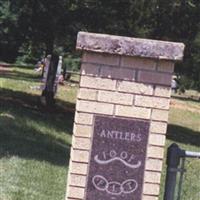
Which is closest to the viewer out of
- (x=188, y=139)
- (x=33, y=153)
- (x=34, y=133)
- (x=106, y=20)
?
(x=33, y=153)

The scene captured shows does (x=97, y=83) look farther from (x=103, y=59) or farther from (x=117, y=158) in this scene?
(x=117, y=158)

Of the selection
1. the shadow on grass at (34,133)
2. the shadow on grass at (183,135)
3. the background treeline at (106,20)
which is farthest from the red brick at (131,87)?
the shadow on grass at (183,135)

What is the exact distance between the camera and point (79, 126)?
14.5 feet

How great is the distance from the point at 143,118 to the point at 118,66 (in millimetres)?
355

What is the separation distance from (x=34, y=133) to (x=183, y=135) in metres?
7.60

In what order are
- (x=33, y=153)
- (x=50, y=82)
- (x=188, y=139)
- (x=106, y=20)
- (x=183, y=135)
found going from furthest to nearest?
(x=50, y=82) < (x=183, y=135) < (x=188, y=139) < (x=106, y=20) < (x=33, y=153)

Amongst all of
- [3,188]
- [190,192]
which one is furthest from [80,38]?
[190,192]

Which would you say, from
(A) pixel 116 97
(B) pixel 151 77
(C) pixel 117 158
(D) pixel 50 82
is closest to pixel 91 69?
(A) pixel 116 97

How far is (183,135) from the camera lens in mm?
20406

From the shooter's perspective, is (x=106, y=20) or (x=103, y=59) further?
(x=106, y=20)

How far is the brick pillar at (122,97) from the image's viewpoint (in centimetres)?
440

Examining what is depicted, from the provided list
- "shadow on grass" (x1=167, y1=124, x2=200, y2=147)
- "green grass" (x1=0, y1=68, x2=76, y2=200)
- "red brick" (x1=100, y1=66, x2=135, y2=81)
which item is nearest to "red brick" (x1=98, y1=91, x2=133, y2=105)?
"red brick" (x1=100, y1=66, x2=135, y2=81)

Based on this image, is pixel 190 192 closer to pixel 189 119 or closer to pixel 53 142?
pixel 53 142

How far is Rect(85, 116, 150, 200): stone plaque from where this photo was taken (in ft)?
14.3
